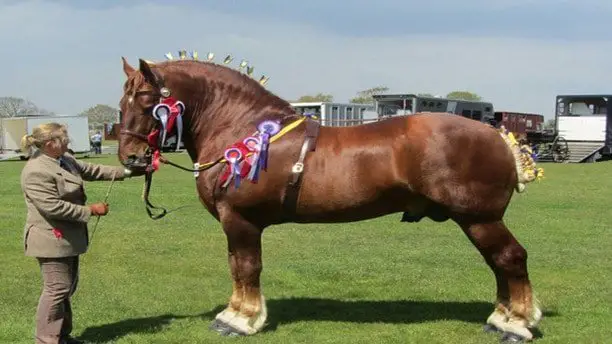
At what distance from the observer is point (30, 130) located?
3588cm

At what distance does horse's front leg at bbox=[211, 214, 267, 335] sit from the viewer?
529cm

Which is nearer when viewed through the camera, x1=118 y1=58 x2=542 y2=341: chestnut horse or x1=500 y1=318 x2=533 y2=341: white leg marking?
x1=118 y1=58 x2=542 y2=341: chestnut horse

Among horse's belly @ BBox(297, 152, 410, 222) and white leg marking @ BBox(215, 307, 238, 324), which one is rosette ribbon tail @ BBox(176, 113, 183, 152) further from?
white leg marking @ BBox(215, 307, 238, 324)

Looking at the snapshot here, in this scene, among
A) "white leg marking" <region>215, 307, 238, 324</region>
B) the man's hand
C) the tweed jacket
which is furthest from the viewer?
"white leg marking" <region>215, 307, 238, 324</region>

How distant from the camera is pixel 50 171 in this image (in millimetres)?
4805

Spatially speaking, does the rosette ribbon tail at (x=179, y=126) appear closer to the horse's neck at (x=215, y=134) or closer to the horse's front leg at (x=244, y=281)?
the horse's neck at (x=215, y=134)

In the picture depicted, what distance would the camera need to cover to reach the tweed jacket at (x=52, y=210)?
4.73 metres

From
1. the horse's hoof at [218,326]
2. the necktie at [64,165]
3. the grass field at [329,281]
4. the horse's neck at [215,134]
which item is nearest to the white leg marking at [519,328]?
the grass field at [329,281]

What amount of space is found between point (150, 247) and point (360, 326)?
473 centimetres

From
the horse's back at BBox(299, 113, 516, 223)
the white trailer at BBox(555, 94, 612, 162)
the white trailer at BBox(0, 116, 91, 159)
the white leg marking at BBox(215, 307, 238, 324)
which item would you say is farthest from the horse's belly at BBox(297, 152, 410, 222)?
the white trailer at BBox(0, 116, 91, 159)

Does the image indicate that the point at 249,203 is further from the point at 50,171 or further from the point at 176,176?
the point at 176,176

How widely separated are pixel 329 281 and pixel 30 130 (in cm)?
3285

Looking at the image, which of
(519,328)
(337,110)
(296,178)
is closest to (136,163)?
(296,178)

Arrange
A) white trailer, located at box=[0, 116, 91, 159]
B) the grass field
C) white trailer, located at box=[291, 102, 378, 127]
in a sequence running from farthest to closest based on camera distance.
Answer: white trailer, located at box=[291, 102, 378, 127] < white trailer, located at box=[0, 116, 91, 159] < the grass field
